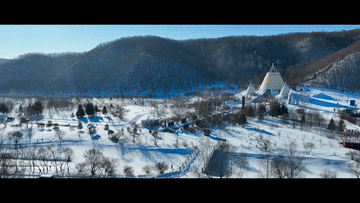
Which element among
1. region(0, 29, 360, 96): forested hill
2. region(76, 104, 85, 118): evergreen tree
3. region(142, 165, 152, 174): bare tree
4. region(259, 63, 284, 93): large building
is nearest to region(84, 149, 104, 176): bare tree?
region(142, 165, 152, 174): bare tree

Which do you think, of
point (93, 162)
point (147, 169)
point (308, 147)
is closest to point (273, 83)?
point (308, 147)

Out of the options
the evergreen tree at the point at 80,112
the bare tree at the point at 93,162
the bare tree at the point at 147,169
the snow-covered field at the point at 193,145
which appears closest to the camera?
the bare tree at the point at 93,162

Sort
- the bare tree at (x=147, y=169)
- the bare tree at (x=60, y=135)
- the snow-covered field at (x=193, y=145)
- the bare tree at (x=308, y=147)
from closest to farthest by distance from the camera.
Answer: the bare tree at (x=147, y=169), the snow-covered field at (x=193, y=145), the bare tree at (x=308, y=147), the bare tree at (x=60, y=135)

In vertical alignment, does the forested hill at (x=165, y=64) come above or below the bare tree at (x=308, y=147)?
above

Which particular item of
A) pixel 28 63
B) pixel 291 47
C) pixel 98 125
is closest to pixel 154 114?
pixel 98 125

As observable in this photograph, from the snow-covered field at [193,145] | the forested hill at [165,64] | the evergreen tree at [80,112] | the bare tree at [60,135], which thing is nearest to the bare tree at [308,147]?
the snow-covered field at [193,145]

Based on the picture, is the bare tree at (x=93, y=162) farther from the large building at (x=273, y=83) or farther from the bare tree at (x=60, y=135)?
the large building at (x=273, y=83)

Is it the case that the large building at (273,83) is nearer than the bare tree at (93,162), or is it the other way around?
the bare tree at (93,162)

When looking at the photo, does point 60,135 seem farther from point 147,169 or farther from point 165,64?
point 165,64
